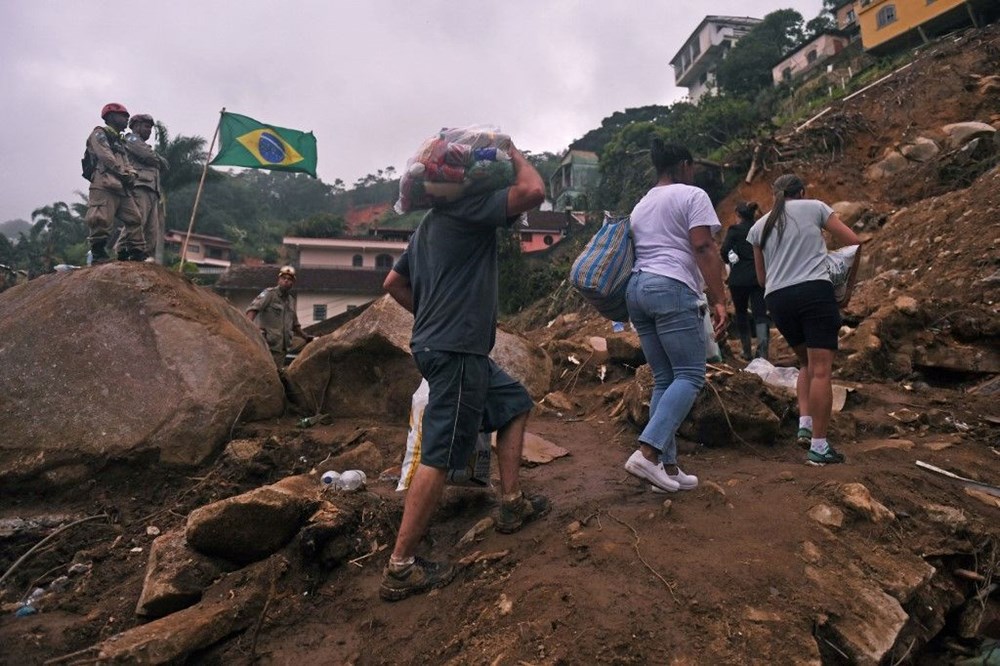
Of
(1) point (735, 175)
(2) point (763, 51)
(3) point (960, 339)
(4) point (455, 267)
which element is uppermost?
(2) point (763, 51)

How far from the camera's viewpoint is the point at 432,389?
232cm

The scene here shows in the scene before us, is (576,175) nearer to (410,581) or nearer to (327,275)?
(327,275)

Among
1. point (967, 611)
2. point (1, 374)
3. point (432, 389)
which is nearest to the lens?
point (967, 611)

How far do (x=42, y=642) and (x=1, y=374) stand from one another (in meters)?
2.24

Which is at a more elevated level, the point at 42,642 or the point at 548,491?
the point at 548,491

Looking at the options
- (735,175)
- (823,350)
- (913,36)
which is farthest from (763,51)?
(823,350)

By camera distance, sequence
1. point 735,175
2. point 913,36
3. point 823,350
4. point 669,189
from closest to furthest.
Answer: point 669,189 → point 823,350 → point 735,175 → point 913,36

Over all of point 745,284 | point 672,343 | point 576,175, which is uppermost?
point 576,175

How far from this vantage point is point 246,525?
2.48 m

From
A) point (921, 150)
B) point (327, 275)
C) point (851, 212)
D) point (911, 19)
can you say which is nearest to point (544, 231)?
point (327, 275)

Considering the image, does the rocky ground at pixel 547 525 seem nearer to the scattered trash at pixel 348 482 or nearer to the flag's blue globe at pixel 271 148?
the scattered trash at pixel 348 482

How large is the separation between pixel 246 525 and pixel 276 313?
14.9 feet

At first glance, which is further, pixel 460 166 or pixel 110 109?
pixel 110 109

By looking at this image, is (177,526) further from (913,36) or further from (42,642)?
(913,36)
